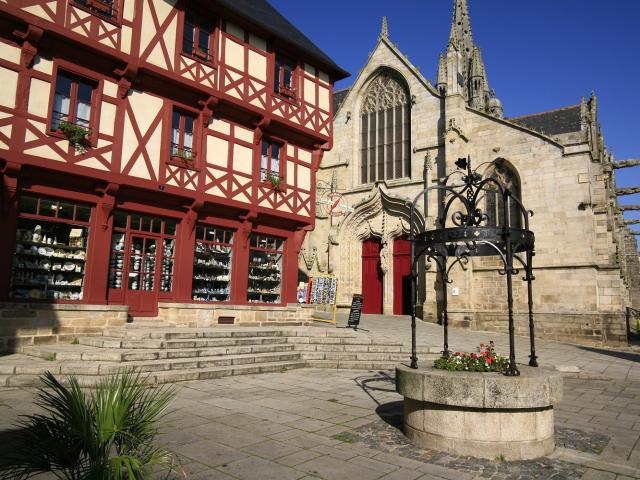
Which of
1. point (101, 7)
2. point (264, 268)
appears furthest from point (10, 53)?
point (264, 268)

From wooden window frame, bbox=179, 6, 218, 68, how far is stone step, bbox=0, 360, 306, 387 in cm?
869

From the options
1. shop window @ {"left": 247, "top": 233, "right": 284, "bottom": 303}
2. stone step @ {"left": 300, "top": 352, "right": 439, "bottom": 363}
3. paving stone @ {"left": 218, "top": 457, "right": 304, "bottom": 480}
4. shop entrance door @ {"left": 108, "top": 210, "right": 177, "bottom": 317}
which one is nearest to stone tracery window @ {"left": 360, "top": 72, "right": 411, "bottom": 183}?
shop window @ {"left": 247, "top": 233, "right": 284, "bottom": 303}

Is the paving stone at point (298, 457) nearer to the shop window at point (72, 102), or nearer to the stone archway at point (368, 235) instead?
the shop window at point (72, 102)

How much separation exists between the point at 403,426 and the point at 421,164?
19193 millimetres

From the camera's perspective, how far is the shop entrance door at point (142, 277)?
38.9ft

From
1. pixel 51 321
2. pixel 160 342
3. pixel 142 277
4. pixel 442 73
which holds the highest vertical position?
pixel 442 73

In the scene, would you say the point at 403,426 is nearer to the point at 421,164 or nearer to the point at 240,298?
the point at 240,298

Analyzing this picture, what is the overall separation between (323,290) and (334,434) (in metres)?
12.0

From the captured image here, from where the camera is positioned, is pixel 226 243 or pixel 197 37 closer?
pixel 197 37

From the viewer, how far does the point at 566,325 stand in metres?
18.5

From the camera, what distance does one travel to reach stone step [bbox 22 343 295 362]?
26.9ft

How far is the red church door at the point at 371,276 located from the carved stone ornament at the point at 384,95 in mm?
7470

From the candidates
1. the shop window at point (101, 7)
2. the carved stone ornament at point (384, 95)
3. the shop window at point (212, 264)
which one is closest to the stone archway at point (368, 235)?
the carved stone ornament at point (384, 95)

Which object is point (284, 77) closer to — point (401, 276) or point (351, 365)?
point (351, 365)
